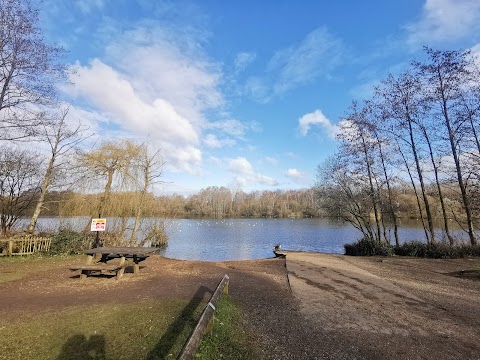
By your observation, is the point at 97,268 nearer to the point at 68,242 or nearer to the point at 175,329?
the point at 175,329

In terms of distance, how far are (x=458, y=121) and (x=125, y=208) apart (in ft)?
64.7

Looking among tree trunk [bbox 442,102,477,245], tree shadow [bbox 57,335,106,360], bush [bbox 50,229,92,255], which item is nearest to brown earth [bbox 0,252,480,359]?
bush [bbox 50,229,92,255]

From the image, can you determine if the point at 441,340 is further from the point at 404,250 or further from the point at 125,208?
the point at 125,208

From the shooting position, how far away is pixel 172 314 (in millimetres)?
5461

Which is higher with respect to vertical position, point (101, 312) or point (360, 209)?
point (360, 209)

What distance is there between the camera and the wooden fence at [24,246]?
12078 millimetres

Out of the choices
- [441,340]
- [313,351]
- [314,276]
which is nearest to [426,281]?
[314,276]

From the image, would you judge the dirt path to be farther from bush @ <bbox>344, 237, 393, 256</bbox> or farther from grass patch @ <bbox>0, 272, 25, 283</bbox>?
grass patch @ <bbox>0, 272, 25, 283</bbox>

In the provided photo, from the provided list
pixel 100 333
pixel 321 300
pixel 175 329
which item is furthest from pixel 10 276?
pixel 321 300

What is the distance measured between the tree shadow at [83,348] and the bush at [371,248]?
15.8 m

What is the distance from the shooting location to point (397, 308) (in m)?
6.31

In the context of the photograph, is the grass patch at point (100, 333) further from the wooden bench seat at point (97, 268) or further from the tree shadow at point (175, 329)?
the wooden bench seat at point (97, 268)

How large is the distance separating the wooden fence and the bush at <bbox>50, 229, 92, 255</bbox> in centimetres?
29

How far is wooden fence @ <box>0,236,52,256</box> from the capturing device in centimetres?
1208
